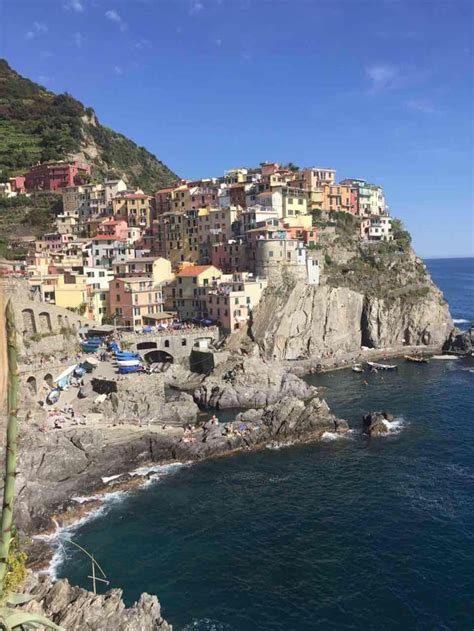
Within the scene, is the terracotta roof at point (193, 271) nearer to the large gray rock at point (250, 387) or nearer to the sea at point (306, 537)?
the large gray rock at point (250, 387)

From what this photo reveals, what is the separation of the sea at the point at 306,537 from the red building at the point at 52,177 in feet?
254

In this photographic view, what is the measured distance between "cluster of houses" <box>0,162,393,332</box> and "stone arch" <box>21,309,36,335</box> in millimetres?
6773

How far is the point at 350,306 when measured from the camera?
237 ft

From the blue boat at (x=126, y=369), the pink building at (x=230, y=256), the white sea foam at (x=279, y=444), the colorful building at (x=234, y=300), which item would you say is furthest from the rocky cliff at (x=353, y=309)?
the white sea foam at (x=279, y=444)

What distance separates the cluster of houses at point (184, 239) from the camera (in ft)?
217

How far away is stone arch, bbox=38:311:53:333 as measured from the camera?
54562mm

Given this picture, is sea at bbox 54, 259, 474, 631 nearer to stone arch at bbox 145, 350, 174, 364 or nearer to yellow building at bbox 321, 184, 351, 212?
stone arch at bbox 145, 350, 174, 364

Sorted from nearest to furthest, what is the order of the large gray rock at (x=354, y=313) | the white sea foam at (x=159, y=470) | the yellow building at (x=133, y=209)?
the white sea foam at (x=159, y=470) < the large gray rock at (x=354, y=313) < the yellow building at (x=133, y=209)

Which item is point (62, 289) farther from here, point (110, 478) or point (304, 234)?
point (304, 234)

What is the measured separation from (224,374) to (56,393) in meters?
17.7

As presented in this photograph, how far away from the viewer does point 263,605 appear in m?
23.2

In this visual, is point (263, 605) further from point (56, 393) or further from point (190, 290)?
point (190, 290)

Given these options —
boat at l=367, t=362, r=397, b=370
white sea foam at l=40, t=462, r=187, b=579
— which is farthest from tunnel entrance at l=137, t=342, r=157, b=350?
boat at l=367, t=362, r=397, b=370

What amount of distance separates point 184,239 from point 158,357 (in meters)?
25.7
